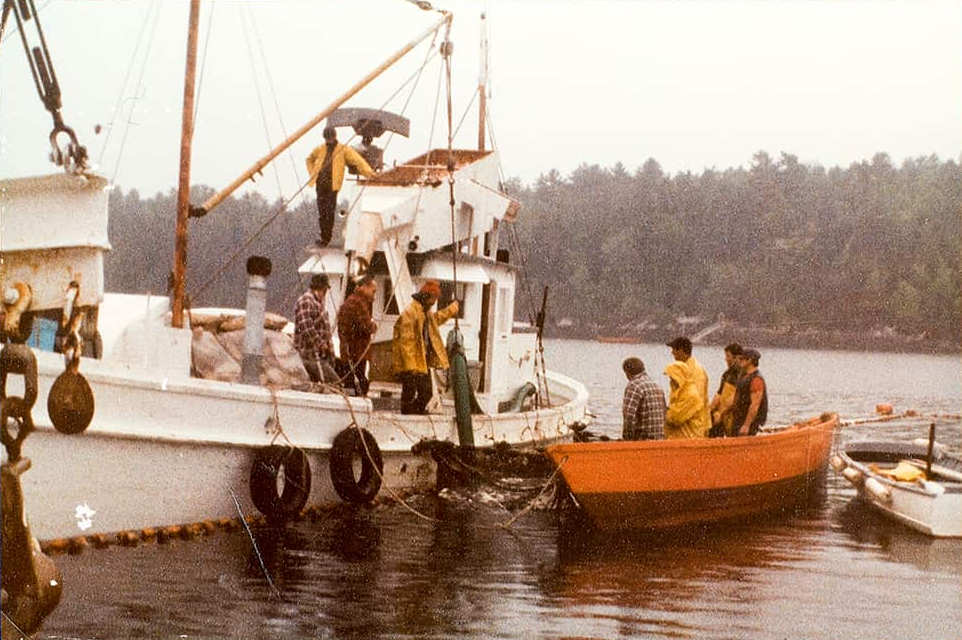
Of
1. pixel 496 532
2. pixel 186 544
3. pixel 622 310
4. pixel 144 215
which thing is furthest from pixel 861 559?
pixel 622 310

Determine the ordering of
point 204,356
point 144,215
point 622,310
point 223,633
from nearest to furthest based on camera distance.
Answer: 1. point 223,633
2. point 204,356
3. point 144,215
4. point 622,310

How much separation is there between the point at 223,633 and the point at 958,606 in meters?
5.76

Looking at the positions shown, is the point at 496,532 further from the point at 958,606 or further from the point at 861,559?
the point at 958,606

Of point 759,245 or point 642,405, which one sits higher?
point 759,245

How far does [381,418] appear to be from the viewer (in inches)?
460

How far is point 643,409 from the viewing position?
1080cm

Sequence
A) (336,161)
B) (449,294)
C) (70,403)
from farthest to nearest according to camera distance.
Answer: (449,294)
(336,161)
(70,403)

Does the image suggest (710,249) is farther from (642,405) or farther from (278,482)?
(278,482)

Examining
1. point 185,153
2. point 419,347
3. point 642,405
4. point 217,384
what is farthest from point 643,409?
point 185,153

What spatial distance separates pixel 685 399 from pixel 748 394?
130cm

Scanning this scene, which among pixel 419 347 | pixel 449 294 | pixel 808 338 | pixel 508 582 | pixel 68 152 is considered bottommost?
pixel 508 582

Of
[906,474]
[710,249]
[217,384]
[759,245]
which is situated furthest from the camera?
[710,249]

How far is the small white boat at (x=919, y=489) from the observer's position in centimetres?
1160

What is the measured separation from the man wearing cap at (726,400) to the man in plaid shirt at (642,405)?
1.88 m
